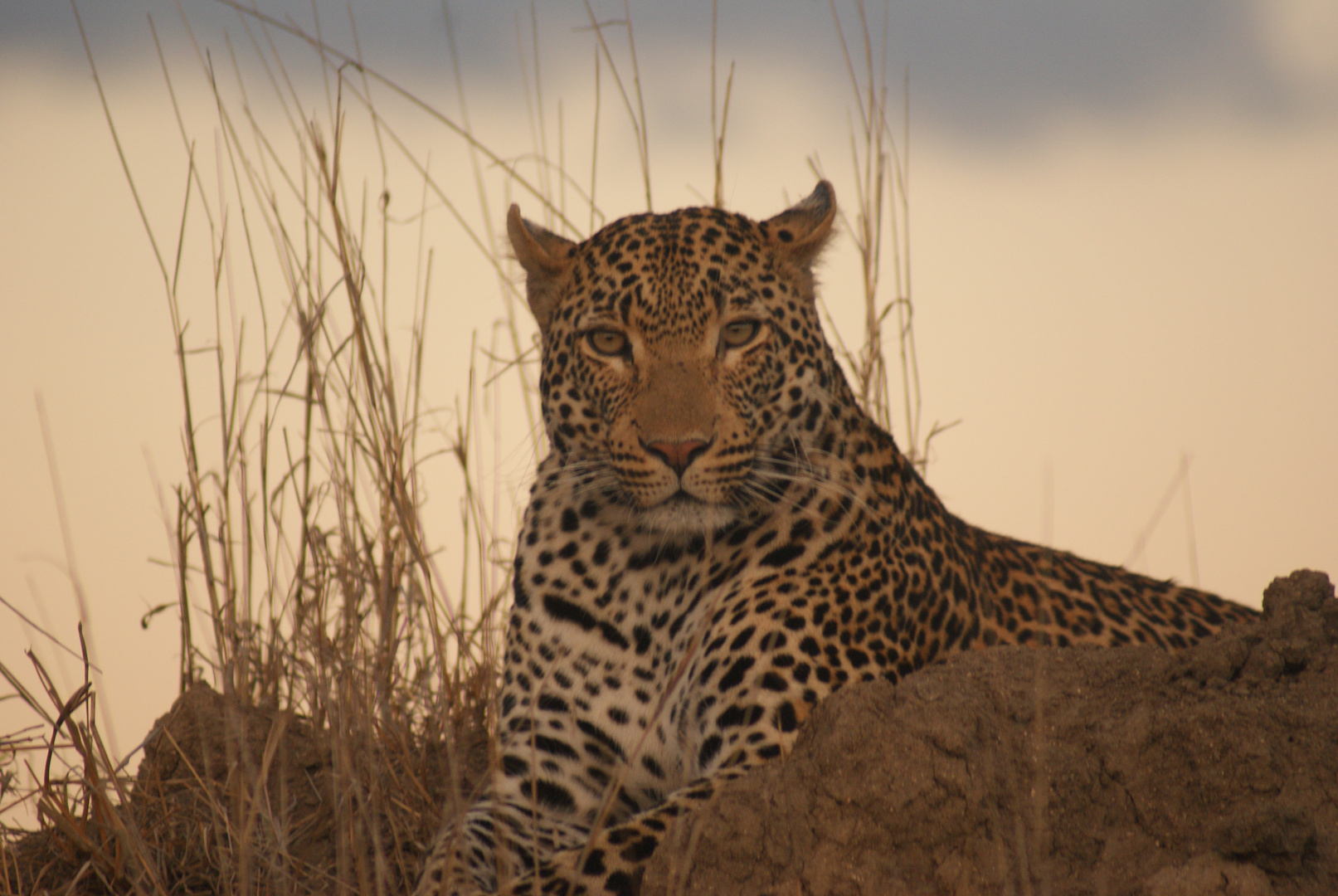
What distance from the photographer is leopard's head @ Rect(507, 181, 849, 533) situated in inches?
198

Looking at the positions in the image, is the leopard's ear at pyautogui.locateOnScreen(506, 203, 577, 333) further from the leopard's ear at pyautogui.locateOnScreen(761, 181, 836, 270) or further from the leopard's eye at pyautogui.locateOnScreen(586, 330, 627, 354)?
the leopard's ear at pyautogui.locateOnScreen(761, 181, 836, 270)

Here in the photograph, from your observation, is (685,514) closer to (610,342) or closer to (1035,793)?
(610,342)

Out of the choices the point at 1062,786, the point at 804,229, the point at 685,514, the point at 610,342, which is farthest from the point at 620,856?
the point at 804,229

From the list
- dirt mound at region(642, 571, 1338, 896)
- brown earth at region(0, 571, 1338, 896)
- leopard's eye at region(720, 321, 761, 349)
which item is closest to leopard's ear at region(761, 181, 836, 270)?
leopard's eye at region(720, 321, 761, 349)

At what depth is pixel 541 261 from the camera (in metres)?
5.76

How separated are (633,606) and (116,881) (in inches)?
102

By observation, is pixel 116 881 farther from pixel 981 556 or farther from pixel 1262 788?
pixel 1262 788

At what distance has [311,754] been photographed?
6836 mm

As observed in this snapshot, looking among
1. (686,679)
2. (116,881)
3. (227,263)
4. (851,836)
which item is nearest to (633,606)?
(686,679)

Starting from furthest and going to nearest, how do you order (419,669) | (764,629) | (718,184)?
(718,184) < (419,669) < (764,629)

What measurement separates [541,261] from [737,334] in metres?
0.97

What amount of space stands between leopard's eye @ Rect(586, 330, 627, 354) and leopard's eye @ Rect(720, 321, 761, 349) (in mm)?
393

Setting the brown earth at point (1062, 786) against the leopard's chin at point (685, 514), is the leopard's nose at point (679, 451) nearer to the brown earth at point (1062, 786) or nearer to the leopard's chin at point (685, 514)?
the leopard's chin at point (685, 514)

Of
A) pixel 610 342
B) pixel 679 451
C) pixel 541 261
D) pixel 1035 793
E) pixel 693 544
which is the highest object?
pixel 541 261
